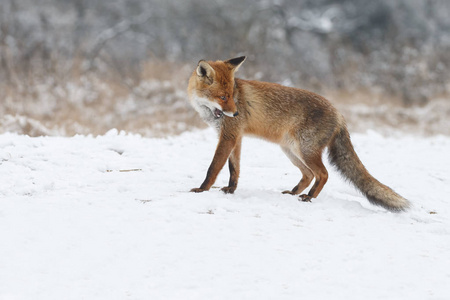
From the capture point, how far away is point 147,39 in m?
20.0

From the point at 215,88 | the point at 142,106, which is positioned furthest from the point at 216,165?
the point at 142,106

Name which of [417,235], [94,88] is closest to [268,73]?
[94,88]

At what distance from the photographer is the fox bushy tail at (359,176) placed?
15.2 feet

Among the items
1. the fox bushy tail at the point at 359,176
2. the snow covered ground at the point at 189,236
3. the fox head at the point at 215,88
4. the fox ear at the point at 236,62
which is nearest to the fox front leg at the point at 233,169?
the snow covered ground at the point at 189,236

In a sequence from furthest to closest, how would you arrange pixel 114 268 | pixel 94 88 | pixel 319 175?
pixel 94 88 < pixel 319 175 < pixel 114 268

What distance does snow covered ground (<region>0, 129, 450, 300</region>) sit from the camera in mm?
2801

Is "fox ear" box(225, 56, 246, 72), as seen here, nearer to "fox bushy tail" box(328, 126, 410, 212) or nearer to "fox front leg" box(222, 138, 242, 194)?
"fox front leg" box(222, 138, 242, 194)

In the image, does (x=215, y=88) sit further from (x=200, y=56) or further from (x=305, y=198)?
(x=200, y=56)

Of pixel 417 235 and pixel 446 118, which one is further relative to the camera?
pixel 446 118

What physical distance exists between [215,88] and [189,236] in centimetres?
187

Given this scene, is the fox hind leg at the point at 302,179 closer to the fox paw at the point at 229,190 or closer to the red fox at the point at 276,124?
the red fox at the point at 276,124

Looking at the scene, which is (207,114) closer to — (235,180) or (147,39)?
(235,180)

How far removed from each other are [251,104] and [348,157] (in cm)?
123

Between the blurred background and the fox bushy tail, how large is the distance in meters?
6.11
